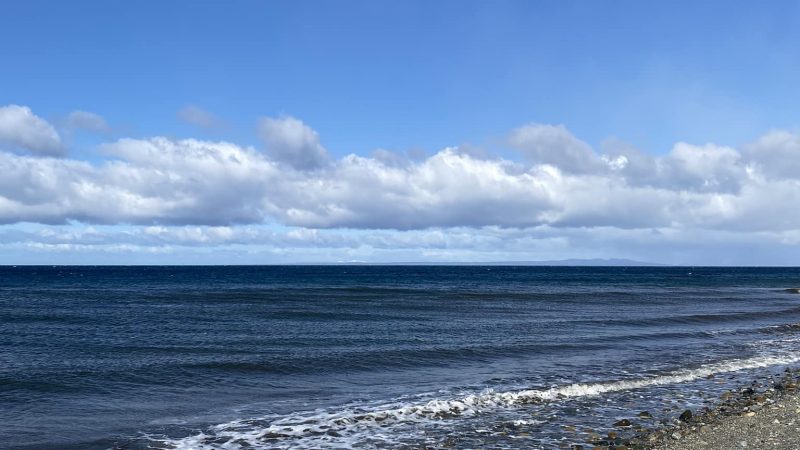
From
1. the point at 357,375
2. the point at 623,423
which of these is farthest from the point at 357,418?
the point at 623,423

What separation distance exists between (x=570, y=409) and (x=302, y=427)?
25.5 feet

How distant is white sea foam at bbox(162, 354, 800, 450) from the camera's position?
53.8ft

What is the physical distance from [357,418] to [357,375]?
690 centimetres

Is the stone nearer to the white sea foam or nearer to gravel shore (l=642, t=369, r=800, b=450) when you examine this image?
gravel shore (l=642, t=369, r=800, b=450)

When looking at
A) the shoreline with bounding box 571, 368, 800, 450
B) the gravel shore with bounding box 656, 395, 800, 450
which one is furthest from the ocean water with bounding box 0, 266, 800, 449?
the gravel shore with bounding box 656, 395, 800, 450

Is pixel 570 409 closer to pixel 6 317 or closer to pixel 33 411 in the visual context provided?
pixel 33 411

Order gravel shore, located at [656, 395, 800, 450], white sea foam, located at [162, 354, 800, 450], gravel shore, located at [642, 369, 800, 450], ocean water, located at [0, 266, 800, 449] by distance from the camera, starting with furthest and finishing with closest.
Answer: ocean water, located at [0, 266, 800, 449]
white sea foam, located at [162, 354, 800, 450]
gravel shore, located at [642, 369, 800, 450]
gravel shore, located at [656, 395, 800, 450]

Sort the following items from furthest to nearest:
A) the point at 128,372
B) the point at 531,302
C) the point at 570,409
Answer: the point at 531,302
the point at 128,372
the point at 570,409

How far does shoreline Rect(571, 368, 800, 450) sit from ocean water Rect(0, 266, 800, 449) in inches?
28.6

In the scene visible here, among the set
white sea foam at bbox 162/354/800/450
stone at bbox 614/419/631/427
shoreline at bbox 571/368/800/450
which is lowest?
white sea foam at bbox 162/354/800/450

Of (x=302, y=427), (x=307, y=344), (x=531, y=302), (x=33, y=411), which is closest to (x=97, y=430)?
(x=33, y=411)

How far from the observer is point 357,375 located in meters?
25.2

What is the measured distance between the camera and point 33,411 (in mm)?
19516

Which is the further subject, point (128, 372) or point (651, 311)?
point (651, 311)
